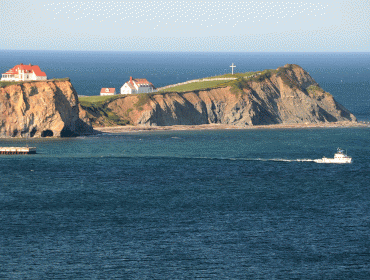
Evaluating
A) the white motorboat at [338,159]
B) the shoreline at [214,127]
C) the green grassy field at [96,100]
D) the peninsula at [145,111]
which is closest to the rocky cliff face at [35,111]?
the peninsula at [145,111]

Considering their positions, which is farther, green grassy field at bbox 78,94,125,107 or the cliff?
green grassy field at bbox 78,94,125,107

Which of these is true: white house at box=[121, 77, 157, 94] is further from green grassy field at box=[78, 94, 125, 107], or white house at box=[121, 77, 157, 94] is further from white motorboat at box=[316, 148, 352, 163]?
white motorboat at box=[316, 148, 352, 163]

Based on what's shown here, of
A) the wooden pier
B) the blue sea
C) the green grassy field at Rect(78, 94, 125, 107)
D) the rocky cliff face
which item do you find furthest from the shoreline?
the wooden pier

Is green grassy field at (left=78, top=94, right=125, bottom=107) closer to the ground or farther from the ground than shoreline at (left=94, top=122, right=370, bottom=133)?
farther from the ground

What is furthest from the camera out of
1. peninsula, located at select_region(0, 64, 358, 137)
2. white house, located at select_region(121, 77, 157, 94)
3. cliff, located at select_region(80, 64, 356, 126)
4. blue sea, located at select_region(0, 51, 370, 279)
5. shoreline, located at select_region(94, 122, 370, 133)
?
white house, located at select_region(121, 77, 157, 94)

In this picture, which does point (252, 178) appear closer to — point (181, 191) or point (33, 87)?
point (181, 191)
